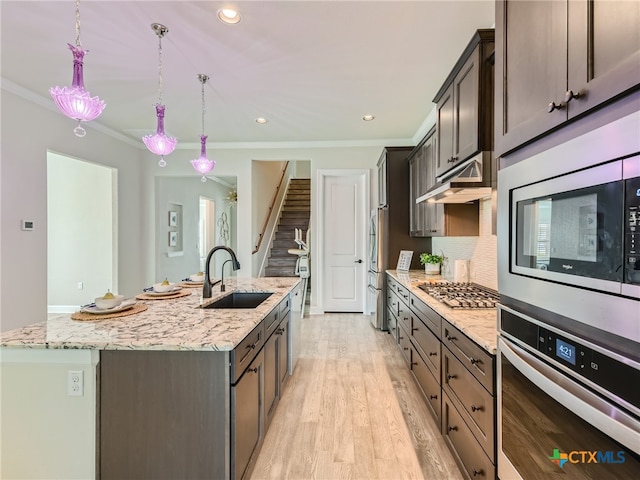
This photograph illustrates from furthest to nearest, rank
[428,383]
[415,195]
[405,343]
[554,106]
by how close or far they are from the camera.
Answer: [415,195]
[405,343]
[428,383]
[554,106]

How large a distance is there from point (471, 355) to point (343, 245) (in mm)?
4076

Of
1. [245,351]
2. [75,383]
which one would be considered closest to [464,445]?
[245,351]

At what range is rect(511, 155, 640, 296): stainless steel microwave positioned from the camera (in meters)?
0.66

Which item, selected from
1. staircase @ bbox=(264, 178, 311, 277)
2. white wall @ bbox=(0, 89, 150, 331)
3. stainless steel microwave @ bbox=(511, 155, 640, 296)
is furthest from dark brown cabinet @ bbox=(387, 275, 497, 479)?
staircase @ bbox=(264, 178, 311, 277)

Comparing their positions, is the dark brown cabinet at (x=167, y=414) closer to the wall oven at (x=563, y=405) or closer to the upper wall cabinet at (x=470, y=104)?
the wall oven at (x=563, y=405)

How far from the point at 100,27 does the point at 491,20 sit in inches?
113

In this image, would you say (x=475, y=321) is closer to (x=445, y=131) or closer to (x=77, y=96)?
(x=445, y=131)

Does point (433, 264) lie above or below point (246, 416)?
above

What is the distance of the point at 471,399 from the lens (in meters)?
1.59

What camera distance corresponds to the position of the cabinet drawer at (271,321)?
6.77 feet

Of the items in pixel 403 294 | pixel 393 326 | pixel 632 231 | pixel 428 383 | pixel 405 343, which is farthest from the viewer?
pixel 393 326

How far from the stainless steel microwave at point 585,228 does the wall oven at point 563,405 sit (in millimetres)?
154

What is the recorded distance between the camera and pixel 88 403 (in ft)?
4.74

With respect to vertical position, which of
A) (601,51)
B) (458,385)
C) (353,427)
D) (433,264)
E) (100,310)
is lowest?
(353,427)
